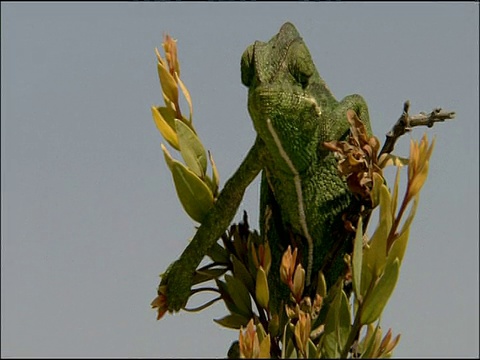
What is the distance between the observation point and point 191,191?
4.60ft

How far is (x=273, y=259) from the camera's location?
4.60 ft

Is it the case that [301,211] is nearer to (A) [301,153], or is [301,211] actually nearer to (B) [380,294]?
(A) [301,153]

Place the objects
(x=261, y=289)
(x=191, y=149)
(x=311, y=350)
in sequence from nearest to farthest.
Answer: (x=311, y=350) → (x=261, y=289) → (x=191, y=149)

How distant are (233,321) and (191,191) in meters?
0.20

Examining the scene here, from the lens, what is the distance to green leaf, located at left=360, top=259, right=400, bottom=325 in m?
1.20

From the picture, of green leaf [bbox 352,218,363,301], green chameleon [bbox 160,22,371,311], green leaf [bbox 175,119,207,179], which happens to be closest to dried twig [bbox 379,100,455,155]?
green chameleon [bbox 160,22,371,311]

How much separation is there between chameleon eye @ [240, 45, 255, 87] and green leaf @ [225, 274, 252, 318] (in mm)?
282

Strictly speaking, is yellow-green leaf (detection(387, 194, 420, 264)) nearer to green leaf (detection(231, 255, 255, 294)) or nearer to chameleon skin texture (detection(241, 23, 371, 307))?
chameleon skin texture (detection(241, 23, 371, 307))

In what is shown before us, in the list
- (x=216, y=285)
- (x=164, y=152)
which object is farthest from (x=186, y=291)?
(x=164, y=152)

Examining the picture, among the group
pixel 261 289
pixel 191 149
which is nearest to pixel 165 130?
pixel 191 149

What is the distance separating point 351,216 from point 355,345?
0.61 feet

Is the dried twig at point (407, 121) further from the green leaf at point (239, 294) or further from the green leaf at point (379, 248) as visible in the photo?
the green leaf at point (239, 294)

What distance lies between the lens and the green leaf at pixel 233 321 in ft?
4.59

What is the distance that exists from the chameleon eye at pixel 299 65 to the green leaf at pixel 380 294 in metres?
0.29
